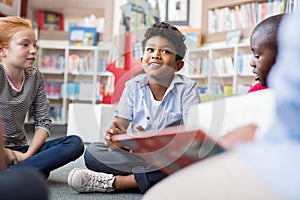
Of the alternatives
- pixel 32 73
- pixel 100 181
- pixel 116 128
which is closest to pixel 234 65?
pixel 32 73

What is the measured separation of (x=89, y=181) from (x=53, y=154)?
0.46 ft

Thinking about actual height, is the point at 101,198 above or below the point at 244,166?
below

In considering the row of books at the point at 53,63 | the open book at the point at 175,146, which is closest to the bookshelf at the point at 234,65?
the row of books at the point at 53,63

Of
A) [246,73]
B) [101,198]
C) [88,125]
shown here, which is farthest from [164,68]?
[246,73]

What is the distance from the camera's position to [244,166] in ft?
1.47

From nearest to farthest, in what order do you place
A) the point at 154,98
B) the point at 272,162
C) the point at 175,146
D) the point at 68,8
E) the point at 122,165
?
the point at 272,162 → the point at 175,146 → the point at 154,98 → the point at 122,165 → the point at 68,8

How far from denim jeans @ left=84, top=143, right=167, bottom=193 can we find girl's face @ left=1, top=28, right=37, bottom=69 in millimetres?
344

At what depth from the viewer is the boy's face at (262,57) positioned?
1304 millimetres

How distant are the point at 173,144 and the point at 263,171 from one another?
44cm

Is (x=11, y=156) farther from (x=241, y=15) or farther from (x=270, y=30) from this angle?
(x=241, y=15)

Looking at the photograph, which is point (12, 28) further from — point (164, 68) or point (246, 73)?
point (246, 73)

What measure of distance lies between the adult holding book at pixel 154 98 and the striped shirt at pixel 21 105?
327 mm

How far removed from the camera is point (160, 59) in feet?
3.66

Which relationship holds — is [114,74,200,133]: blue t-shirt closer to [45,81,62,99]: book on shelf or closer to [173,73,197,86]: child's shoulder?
[173,73,197,86]: child's shoulder
